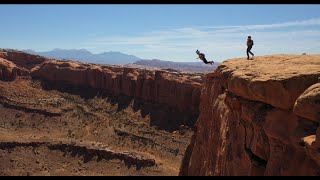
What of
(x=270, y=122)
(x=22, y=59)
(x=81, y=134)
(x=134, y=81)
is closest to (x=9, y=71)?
(x=22, y=59)

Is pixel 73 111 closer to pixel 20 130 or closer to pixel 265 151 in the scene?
pixel 20 130

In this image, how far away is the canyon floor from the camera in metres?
43.6

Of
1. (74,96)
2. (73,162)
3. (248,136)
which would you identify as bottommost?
(73,162)

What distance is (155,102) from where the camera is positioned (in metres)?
60.8

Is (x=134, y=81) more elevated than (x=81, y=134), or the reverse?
(x=134, y=81)

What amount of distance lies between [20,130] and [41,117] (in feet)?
16.0

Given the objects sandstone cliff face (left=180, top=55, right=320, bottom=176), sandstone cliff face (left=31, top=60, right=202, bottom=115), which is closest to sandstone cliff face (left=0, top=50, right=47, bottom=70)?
sandstone cliff face (left=31, top=60, right=202, bottom=115)

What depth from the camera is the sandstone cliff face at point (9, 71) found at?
72363mm

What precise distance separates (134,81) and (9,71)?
24285 millimetres

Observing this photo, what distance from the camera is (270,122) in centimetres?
1438

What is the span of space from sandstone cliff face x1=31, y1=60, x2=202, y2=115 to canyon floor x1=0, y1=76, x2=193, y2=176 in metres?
1.56

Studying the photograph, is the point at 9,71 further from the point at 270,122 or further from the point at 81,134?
the point at 270,122

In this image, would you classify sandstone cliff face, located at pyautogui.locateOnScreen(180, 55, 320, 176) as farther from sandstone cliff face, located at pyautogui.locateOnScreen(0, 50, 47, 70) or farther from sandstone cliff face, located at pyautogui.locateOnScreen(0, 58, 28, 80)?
sandstone cliff face, located at pyautogui.locateOnScreen(0, 50, 47, 70)

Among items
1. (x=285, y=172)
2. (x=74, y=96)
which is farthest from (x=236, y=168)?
(x=74, y=96)
